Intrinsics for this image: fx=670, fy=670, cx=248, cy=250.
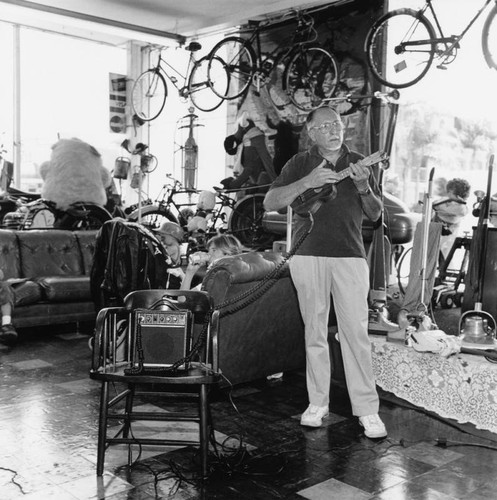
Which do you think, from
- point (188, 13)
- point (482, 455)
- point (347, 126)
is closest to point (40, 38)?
point (188, 13)

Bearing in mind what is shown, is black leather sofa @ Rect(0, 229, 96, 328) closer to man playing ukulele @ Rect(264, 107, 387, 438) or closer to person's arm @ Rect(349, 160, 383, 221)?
man playing ukulele @ Rect(264, 107, 387, 438)

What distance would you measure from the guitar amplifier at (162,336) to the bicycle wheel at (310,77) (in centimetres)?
731

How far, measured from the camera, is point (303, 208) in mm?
3568

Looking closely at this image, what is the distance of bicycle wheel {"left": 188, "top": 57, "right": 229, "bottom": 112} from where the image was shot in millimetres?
11289

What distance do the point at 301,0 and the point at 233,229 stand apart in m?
3.58

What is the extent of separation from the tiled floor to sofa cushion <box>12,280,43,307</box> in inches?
60.8

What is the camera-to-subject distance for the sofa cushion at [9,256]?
20.8 feet

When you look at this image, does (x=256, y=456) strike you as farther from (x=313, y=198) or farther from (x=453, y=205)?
(x=453, y=205)

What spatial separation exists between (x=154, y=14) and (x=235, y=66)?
1.97 meters

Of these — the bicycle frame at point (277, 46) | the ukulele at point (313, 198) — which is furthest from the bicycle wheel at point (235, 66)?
the ukulele at point (313, 198)

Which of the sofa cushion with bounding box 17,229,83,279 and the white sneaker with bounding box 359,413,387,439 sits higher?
the sofa cushion with bounding box 17,229,83,279

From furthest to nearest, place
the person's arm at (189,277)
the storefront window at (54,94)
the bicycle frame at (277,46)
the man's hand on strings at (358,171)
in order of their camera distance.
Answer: the storefront window at (54,94)
the bicycle frame at (277,46)
the person's arm at (189,277)
the man's hand on strings at (358,171)

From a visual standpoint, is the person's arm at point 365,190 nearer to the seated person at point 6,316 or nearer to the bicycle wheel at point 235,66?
the seated person at point 6,316

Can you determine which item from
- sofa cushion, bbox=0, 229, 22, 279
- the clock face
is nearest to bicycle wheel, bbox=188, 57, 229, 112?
the clock face
